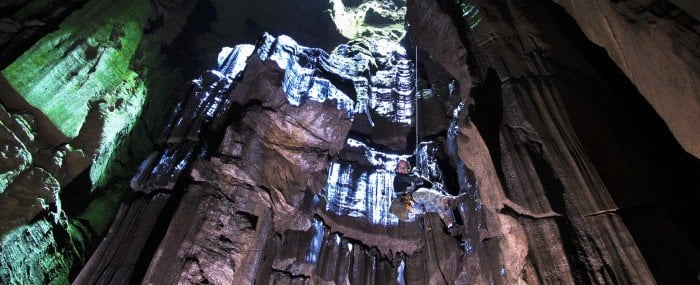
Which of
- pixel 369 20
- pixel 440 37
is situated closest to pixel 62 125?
pixel 440 37

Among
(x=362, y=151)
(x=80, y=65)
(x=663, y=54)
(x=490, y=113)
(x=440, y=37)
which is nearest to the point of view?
(x=663, y=54)

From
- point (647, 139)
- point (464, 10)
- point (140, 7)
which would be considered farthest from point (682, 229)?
point (140, 7)

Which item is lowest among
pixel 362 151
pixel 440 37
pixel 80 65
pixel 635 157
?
pixel 635 157

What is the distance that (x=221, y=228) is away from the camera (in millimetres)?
6293

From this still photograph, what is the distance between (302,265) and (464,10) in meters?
6.04

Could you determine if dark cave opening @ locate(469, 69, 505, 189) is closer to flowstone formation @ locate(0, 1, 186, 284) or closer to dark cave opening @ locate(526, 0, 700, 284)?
dark cave opening @ locate(526, 0, 700, 284)

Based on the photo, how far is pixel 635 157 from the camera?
4.53m

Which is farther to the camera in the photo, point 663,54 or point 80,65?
point 80,65

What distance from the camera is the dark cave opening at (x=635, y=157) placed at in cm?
370

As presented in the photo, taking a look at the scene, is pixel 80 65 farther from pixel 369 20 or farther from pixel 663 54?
pixel 369 20

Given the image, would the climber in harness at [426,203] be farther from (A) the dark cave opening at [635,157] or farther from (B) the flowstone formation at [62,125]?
(B) the flowstone formation at [62,125]

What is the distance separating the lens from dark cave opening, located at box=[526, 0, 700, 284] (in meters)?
3.70

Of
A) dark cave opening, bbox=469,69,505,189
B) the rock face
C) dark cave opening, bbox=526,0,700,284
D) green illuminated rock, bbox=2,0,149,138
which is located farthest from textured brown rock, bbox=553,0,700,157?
green illuminated rock, bbox=2,0,149,138

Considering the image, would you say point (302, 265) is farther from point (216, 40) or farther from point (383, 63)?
point (216, 40)
